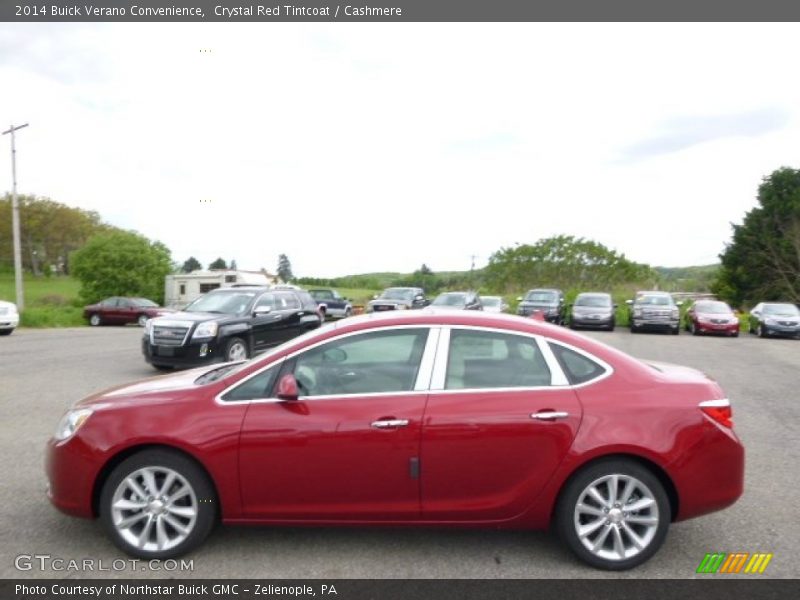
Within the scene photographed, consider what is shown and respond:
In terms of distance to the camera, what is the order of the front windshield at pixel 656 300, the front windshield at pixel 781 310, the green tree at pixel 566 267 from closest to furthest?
1. the front windshield at pixel 781 310
2. the front windshield at pixel 656 300
3. the green tree at pixel 566 267

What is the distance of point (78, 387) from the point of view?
10109 millimetres

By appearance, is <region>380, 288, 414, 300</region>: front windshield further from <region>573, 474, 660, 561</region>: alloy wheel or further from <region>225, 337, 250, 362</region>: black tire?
<region>573, 474, 660, 561</region>: alloy wheel

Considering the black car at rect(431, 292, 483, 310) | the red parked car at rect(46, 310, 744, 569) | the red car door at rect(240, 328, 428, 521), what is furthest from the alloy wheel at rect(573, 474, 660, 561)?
the black car at rect(431, 292, 483, 310)

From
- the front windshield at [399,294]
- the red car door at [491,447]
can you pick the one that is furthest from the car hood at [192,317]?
the front windshield at [399,294]

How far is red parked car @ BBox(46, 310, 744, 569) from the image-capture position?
3.78 metres

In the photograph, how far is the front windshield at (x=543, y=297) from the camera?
28531 mm

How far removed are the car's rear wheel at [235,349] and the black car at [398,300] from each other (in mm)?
15980

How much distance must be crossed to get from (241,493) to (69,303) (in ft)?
160

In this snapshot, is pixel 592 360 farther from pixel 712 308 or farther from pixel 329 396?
pixel 712 308

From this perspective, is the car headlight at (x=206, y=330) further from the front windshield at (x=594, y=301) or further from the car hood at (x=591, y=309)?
the front windshield at (x=594, y=301)
